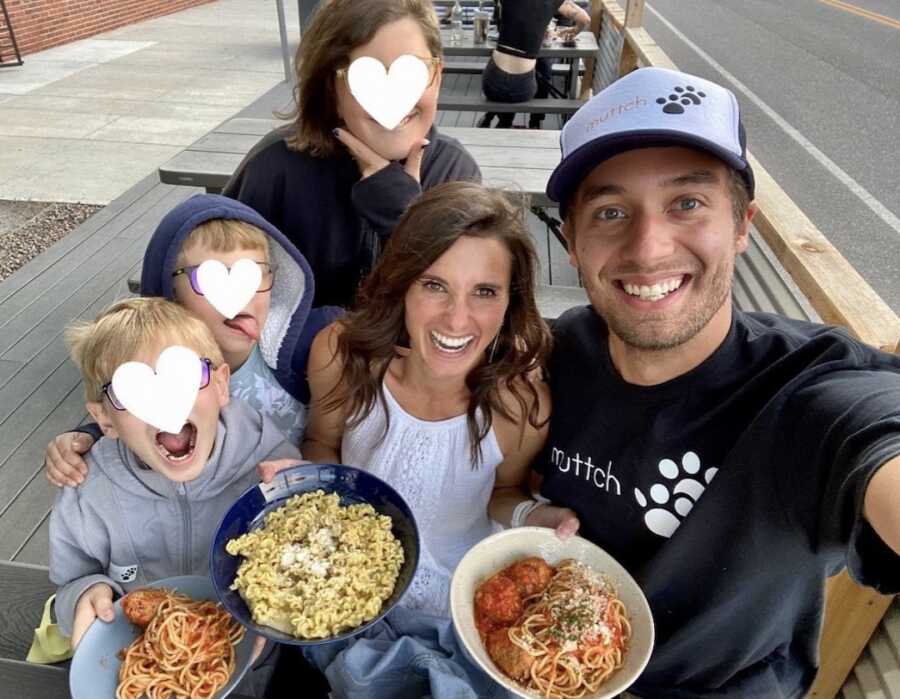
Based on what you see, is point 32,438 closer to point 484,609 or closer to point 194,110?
point 484,609

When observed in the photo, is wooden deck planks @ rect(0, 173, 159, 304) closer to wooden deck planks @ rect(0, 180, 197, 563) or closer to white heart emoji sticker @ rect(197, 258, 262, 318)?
wooden deck planks @ rect(0, 180, 197, 563)

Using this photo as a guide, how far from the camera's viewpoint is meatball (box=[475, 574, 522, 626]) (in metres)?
1.32

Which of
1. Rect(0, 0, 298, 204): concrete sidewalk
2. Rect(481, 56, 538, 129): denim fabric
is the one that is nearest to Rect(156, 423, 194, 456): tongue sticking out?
Rect(481, 56, 538, 129): denim fabric

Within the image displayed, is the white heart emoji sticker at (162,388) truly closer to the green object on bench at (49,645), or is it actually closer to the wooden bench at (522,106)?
the green object on bench at (49,645)

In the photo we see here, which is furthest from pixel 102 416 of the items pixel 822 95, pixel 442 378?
pixel 822 95

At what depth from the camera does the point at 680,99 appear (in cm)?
125

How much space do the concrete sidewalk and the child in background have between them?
406 centimetres

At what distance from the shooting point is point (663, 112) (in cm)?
124

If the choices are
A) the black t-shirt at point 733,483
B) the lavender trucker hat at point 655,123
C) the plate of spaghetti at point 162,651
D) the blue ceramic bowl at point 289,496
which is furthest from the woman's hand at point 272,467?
the lavender trucker hat at point 655,123

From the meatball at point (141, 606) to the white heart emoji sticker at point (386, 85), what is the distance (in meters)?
1.46

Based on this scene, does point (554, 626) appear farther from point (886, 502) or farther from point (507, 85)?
point (507, 85)

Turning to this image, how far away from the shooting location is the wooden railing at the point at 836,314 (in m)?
1.48

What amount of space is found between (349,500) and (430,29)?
1.51 metres

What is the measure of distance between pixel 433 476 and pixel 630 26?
172 inches
